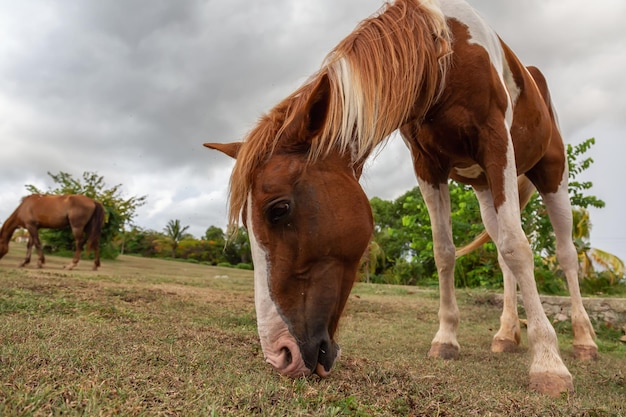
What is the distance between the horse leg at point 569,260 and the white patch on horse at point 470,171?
2.83 feet

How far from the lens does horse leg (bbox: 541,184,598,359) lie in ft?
11.9

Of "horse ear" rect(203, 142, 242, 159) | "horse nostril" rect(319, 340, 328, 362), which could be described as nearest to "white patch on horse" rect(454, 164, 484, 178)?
"horse ear" rect(203, 142, 242, 159)

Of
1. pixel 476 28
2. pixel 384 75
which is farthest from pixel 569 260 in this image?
pixel 384 75

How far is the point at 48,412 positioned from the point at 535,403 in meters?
1.52

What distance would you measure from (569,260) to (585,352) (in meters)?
0.80

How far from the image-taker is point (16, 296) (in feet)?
11.3

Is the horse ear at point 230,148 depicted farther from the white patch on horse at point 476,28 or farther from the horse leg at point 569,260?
the horse leg at point 569,260

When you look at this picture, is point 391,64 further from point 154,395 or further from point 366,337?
point 366,337

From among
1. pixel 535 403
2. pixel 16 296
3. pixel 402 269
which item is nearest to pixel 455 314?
pixel 535 403

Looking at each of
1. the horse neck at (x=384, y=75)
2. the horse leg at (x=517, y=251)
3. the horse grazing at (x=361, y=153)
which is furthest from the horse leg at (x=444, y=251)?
the horse neck at (x=384, y=75)

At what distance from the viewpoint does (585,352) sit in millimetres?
3607

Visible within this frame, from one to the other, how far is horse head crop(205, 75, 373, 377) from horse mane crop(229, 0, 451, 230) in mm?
61

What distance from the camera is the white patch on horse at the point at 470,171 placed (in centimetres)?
325

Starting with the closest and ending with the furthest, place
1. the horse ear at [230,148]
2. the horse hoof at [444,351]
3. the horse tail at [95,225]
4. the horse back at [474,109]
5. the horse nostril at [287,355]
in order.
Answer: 1. the horse nostril at [287,355]
2. the horse ear at [230,148]
3. the horse back at [474,109]
4. the horse hoof at [444,351]
5. the horse tail at [95,225]
